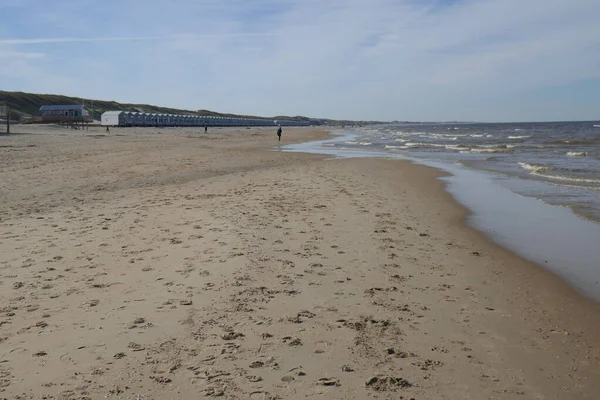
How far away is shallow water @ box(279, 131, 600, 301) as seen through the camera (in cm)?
758

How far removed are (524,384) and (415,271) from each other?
3104 millimetres

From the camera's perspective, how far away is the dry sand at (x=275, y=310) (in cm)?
396

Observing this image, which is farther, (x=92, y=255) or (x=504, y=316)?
(x=92, y=255)

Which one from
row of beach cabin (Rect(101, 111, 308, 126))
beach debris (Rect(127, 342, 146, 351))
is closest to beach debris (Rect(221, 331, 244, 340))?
beach debris (Rect(127, 342, 146, 351))

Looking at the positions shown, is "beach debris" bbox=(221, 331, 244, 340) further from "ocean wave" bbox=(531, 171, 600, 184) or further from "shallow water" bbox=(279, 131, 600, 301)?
"ocean wave" bbox=(531, 171, 600, 184)

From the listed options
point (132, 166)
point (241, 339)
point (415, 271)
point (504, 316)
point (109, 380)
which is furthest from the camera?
point (132, 166)

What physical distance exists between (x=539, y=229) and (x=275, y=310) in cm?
714

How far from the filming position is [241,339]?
183 inches

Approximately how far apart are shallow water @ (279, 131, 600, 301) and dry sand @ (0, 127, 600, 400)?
45cm

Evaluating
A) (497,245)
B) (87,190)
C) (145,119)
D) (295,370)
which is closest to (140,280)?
(295,370)

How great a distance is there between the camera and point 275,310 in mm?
5414

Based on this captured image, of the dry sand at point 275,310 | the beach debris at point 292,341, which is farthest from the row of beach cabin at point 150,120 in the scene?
the beach debris at point 292,341

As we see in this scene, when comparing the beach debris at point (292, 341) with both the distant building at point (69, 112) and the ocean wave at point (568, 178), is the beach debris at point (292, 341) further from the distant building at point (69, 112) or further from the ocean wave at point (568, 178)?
the distant building at point (69, 112)

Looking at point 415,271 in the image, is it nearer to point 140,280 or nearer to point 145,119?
point 140,280
